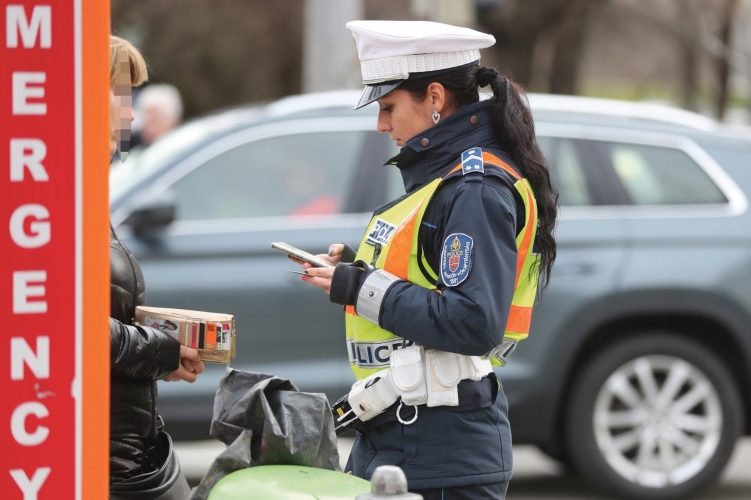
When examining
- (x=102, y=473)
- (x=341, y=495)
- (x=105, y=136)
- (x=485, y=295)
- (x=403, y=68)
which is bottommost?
(x=341, y=495)

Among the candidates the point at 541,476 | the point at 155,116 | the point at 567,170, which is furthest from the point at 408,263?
the point at 155,116

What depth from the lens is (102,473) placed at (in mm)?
1829

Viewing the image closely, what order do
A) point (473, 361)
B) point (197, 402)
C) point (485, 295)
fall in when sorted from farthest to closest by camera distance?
point (197, 402) < point (473, 361) < point (485, 295)

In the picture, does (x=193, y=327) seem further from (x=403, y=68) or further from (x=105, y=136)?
(x=105, y=136)

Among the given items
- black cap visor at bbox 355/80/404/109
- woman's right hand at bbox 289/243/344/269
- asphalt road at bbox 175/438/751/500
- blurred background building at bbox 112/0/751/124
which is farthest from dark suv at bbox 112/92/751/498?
blurred background building at bbox 112/0/751/124

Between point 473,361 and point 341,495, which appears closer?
point 341,495

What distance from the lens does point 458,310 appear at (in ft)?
7.94

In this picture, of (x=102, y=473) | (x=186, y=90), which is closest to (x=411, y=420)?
(x=102, y=473)

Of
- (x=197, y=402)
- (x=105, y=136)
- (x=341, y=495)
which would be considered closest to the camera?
(x=105, y=136)

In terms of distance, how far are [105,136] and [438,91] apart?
1049mm

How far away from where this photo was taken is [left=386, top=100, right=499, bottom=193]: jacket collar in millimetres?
2639

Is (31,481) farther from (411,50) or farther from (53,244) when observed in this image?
(411,50)

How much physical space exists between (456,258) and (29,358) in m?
1.02

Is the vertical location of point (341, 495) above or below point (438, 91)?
below
